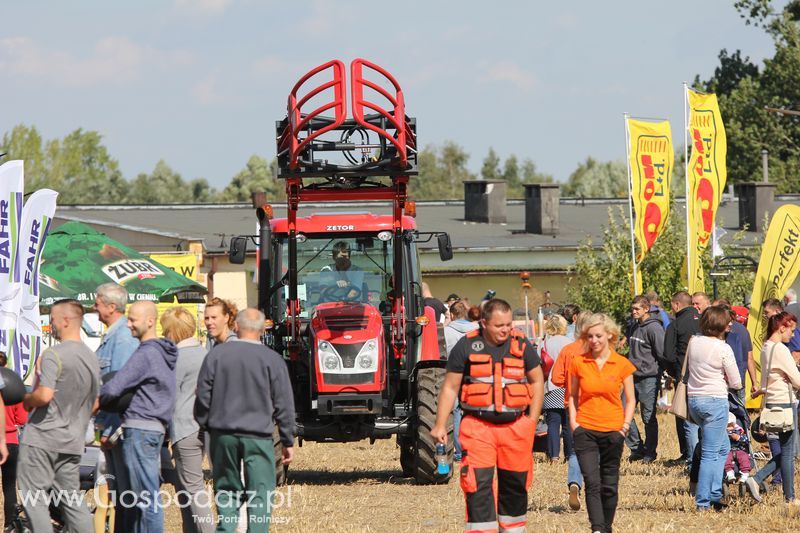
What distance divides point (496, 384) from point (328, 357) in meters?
4.90

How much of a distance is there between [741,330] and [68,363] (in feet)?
26.5

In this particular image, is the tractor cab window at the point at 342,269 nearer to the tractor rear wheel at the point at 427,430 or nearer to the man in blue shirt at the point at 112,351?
the tractor rear wheel at the point at 427,430

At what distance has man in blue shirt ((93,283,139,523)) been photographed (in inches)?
352

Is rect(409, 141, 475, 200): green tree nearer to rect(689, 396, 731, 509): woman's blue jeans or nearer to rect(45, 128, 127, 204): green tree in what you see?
rect(45, 128, 127, 204): green tree

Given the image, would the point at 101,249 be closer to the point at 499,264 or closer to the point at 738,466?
the point at 738,466

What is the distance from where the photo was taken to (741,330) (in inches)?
566

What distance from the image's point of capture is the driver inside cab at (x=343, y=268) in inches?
561

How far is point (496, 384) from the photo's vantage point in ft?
29.2

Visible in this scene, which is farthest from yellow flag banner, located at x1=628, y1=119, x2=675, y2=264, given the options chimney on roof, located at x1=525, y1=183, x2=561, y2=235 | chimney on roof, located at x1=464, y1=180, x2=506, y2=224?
chimney on roof, located at x1=464, y1=180, x2=506, y2=224

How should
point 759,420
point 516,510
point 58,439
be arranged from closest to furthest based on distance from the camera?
point 58,439
point 516,510
point 759,420

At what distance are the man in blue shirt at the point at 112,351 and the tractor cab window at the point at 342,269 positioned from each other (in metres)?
4.94

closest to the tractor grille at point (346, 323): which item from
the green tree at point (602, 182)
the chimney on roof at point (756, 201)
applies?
the chimney on roof at point (756, 201)

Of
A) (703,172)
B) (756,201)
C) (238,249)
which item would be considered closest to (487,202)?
(756,201)

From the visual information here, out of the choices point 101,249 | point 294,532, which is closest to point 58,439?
point 294,532
